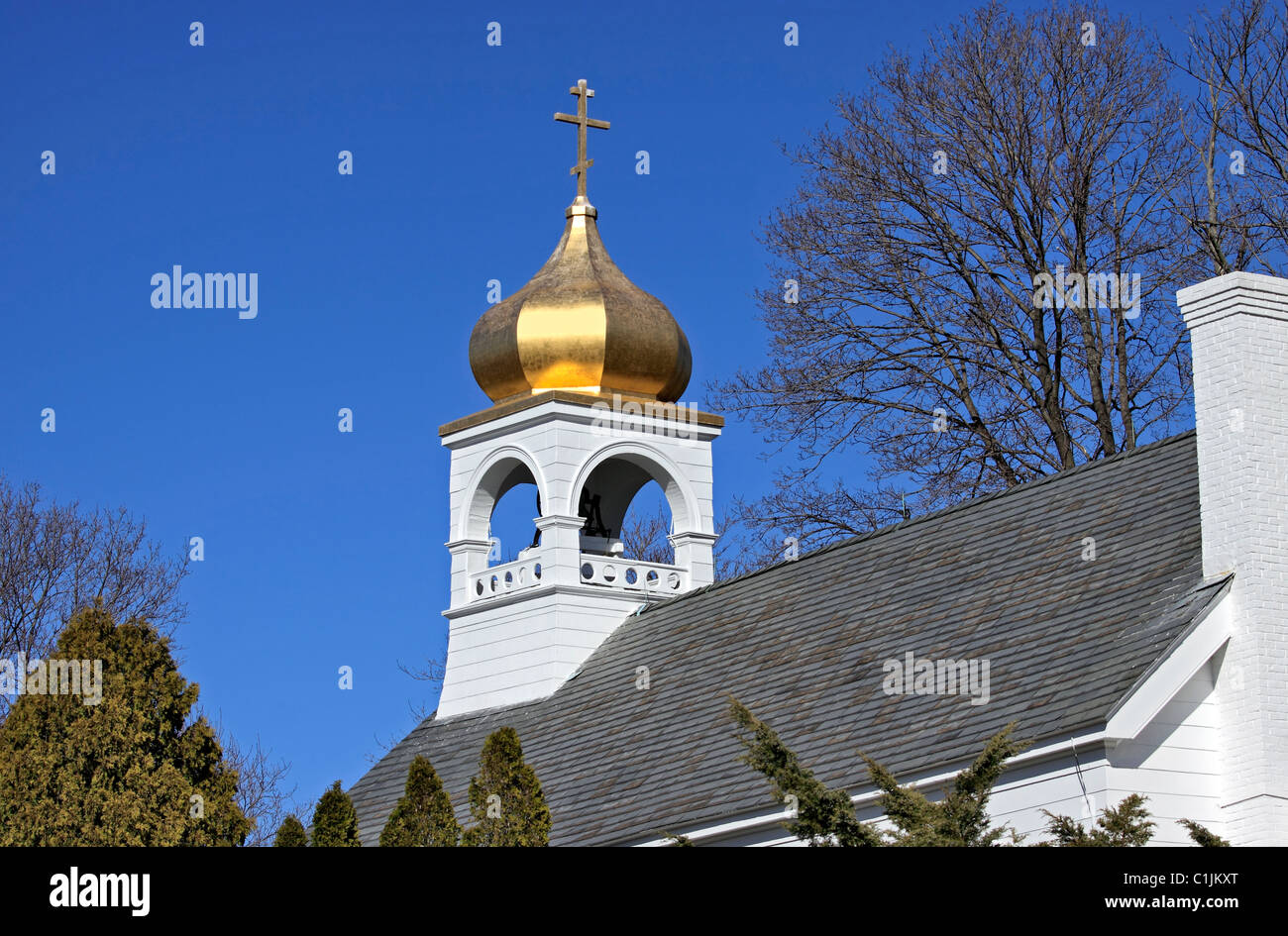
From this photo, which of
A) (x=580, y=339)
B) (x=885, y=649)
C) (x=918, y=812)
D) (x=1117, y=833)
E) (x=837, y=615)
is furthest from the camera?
(x=580, y=339)

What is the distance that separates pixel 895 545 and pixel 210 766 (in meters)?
8.00

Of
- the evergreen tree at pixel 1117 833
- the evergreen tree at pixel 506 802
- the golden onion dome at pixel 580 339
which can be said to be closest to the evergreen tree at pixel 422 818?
the evergreen tree at pixel 506 802

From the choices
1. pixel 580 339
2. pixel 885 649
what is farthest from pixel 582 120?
pixel 885 649

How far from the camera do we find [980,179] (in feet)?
95.7

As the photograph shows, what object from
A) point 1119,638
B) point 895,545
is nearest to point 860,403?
point 895,545

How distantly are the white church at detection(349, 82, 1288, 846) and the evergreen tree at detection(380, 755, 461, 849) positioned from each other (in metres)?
1.95

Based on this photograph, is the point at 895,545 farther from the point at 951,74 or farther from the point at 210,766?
the point at 951,74

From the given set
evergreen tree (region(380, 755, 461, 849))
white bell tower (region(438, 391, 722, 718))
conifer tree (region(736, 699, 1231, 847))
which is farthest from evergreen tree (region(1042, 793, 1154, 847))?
white bell tower (region(438, 391, 722, 718))

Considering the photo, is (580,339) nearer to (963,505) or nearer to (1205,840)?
(963,505)

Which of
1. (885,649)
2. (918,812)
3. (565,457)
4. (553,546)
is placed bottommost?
(918,812)

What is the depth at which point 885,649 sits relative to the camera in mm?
19375

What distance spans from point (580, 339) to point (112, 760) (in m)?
12.3

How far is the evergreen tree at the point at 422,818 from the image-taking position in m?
18.0

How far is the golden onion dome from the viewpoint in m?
27.1
